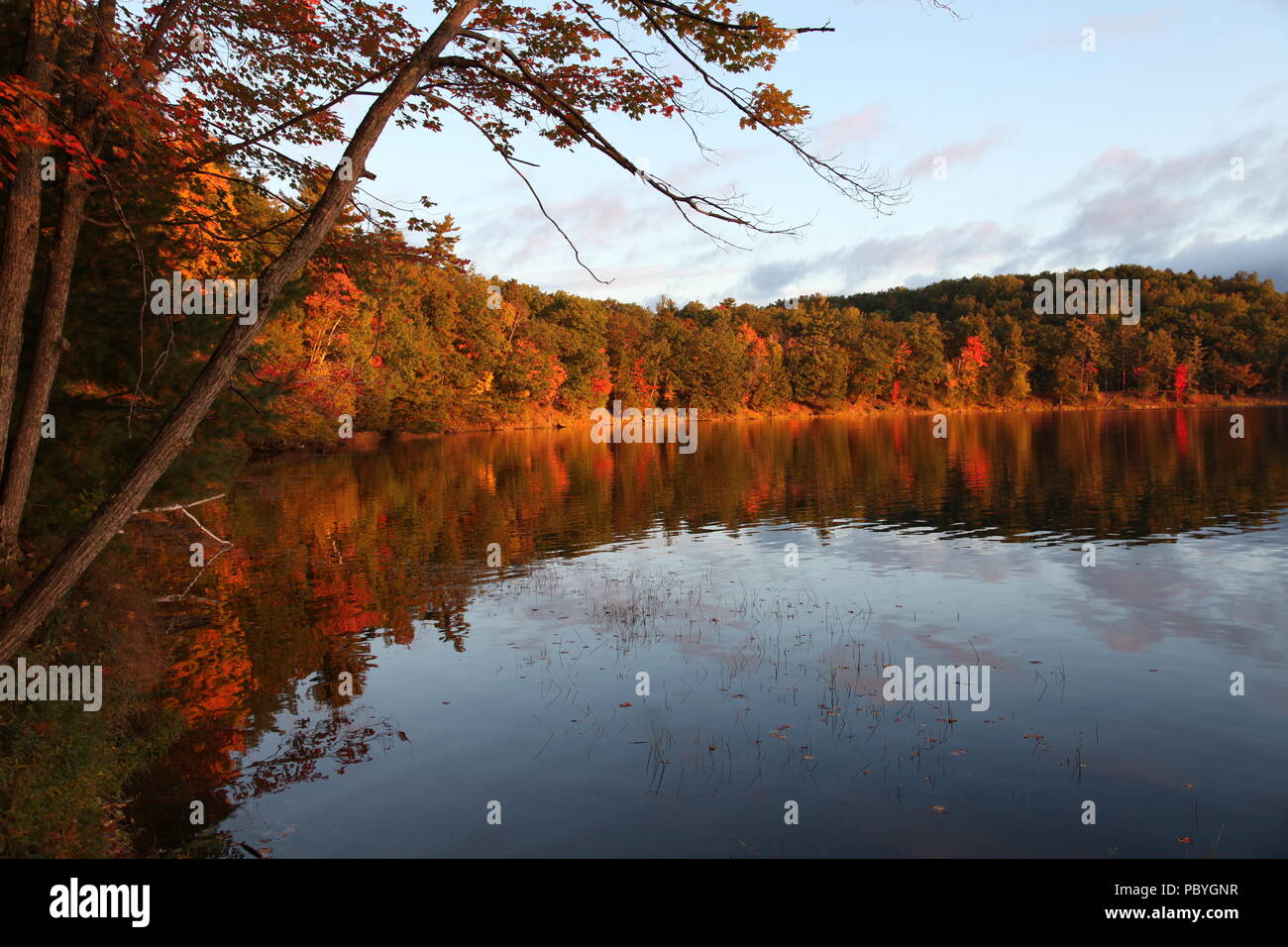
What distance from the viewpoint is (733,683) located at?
1277 centimetres

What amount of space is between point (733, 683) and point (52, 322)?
9.78 metres

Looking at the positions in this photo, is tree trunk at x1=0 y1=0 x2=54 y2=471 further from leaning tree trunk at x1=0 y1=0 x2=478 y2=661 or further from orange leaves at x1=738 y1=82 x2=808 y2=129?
orange leaves at x1=738 y1=82 x2=808 y2=129

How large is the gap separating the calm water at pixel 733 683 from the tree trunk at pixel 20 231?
188 inches

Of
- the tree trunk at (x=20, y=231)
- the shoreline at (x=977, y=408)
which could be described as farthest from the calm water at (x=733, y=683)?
the shoreline at (x=977, y=408)

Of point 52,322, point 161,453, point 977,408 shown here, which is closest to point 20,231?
point 52,322

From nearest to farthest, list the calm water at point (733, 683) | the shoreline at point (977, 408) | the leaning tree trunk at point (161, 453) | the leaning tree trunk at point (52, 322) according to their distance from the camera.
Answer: the leaning tree trunk at point (161, 453), the calm water at point (733, 683), the leaning tree trunk at point (52, 322), the shoreline at point (977, 408)

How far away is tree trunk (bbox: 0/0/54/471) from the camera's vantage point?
331 inches

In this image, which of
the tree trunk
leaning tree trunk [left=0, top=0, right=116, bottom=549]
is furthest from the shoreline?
the tree trunk

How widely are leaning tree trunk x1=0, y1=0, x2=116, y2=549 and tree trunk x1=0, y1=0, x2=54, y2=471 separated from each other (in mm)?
531

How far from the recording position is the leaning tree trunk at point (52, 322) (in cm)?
906

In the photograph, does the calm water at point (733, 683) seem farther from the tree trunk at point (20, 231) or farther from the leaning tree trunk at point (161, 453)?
the tree trunk at point (20, 231)

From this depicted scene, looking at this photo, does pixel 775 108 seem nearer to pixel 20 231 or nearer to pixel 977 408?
pixel 20 231
